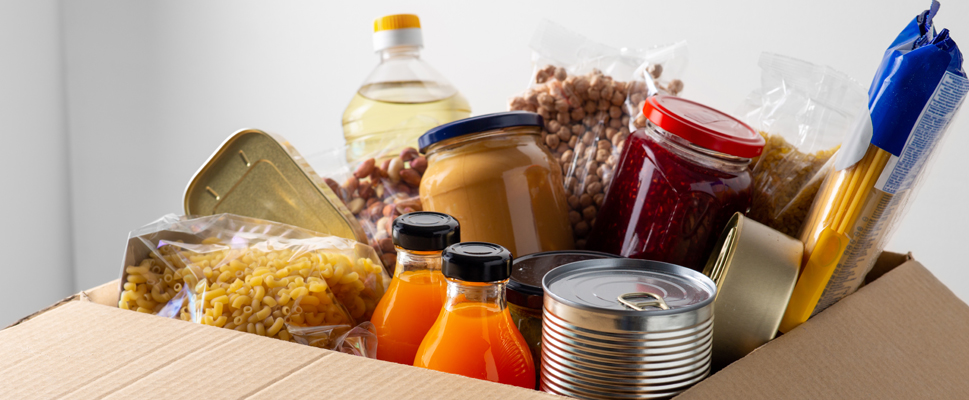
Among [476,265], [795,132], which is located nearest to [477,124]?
[476,265]

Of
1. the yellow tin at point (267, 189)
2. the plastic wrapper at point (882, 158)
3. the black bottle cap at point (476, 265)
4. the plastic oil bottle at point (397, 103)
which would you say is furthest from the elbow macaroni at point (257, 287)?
the plastic wrapper at point (882, 158)

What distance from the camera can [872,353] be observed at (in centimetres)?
69

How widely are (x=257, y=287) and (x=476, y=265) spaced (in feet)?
0.99

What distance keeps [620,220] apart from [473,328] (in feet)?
1.08

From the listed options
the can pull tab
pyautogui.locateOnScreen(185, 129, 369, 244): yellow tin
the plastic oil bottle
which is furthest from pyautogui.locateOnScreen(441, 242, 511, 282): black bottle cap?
the plastic oil bottle

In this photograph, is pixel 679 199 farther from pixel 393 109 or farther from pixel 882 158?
pixel 393 109

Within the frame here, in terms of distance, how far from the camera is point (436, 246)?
0.67 meters

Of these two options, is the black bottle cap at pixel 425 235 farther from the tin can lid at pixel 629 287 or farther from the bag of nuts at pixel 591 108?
the bag of nuts at pixel 591 108

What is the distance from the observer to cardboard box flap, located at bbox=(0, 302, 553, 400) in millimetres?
543

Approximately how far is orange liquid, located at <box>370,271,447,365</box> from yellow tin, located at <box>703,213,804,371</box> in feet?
0.95

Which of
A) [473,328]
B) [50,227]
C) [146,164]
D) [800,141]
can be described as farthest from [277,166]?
[50,227]

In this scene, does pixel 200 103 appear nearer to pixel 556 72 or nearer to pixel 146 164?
pixel 146 164

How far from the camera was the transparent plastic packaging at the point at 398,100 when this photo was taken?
1.17m

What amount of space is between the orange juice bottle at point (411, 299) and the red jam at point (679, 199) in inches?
10.2
